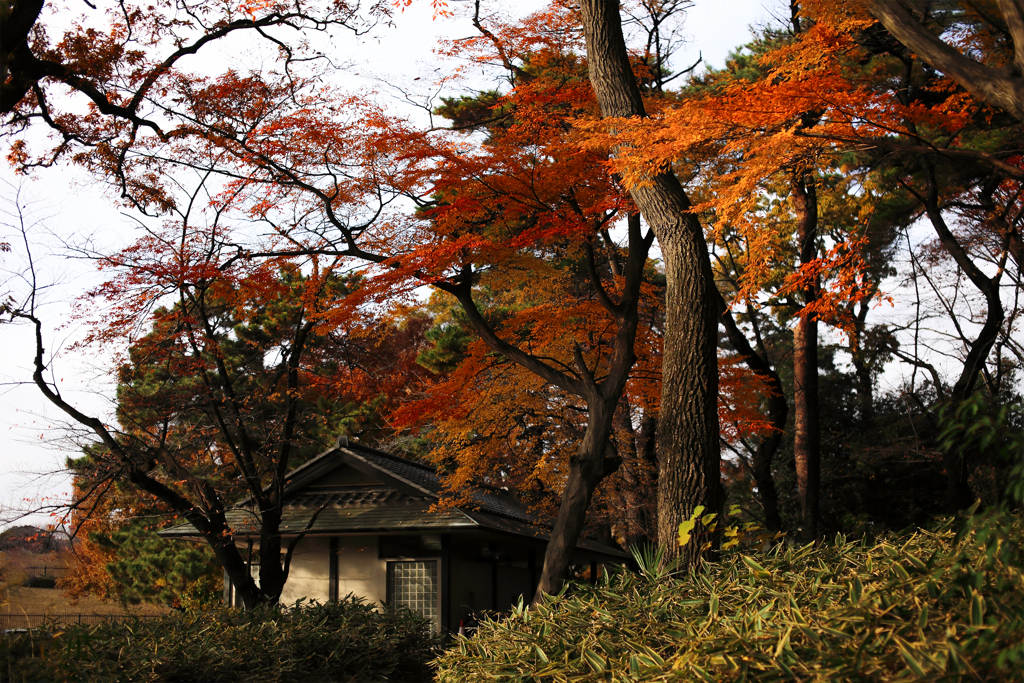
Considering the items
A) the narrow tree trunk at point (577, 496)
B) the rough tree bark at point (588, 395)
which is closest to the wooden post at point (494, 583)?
the narrow tree trunk at point (577, 496)

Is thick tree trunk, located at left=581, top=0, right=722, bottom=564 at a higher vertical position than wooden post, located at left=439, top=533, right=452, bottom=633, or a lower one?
higher

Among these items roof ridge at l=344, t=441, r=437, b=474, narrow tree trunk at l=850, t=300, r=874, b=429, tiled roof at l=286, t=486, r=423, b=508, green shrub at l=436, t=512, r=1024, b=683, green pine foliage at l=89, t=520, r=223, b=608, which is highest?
narrow tree trunk at l=850, t=300, r=874, b=429

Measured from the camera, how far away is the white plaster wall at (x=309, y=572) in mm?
15758

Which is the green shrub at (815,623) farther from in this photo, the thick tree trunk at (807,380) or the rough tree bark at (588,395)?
the thick tree trunk at (807,380)

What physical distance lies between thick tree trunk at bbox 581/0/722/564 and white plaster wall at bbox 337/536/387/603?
9189 mm

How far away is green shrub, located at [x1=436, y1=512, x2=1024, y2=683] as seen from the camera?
2.33m

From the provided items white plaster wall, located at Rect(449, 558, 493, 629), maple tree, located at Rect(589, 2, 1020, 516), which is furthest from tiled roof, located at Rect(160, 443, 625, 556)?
maple tree, located at Rect(589, 2, 1020, 516)

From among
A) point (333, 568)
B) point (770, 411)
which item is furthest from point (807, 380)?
point (333, 568)

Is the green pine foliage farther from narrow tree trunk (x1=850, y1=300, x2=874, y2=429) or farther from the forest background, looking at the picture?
narrow tree trunk (x1=850, y1=300, x2=874, y2=429)

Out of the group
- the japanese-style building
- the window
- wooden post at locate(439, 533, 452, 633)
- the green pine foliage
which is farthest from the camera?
the green pine foliage

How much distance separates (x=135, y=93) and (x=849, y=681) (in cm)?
1330

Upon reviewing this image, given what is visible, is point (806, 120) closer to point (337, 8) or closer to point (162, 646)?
point (337, 8)

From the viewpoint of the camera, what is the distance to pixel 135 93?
12250mm

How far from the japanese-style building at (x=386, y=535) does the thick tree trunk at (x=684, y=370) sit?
6.72m
